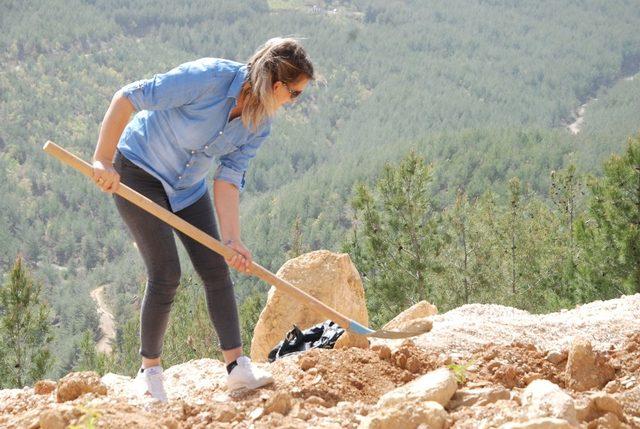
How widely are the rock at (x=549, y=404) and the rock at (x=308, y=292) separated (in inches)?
225

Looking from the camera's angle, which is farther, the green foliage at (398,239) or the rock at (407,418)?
the green foliage at (398,239)

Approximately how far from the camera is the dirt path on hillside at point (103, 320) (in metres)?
101

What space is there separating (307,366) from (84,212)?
144966 mm

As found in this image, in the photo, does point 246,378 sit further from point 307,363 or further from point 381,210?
point 381,210

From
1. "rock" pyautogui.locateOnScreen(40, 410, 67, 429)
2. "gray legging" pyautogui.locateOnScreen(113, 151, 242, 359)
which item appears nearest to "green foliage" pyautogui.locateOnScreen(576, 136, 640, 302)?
"gray legging" pyautogui.locateOnScreen(113, 151, 242, 359)

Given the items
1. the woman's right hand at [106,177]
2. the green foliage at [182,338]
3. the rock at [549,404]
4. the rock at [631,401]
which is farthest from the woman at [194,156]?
the green foliage at [182,338]

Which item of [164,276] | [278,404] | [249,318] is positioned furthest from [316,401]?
[249,318]

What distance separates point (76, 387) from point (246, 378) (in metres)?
0.86

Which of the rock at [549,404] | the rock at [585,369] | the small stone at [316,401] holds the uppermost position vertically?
the rock at [549,404]

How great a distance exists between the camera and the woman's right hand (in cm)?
380

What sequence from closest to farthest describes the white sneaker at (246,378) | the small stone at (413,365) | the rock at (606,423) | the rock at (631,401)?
the rock at (606,423) → the rock at (631,401) → the white sneaker at (246,378) → the small stone at (413,365)

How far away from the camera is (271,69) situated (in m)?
3.79

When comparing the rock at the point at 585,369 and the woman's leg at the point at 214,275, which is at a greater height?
the woman's leg at the point at 214,275

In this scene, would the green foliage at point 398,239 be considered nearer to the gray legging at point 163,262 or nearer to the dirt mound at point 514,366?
the dirt mound at point 514,366
